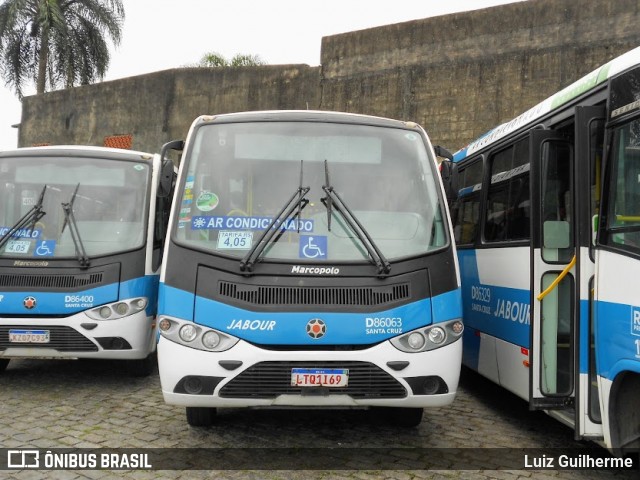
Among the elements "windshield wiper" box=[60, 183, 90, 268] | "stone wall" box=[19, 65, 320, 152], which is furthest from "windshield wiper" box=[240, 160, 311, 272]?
"stone wall" box=[19, 65, 320, 152]

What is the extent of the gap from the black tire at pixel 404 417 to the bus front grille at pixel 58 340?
301 cm

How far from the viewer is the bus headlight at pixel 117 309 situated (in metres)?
6.37

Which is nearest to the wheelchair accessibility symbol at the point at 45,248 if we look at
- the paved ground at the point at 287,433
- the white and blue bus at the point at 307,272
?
the paved ground at the point at 287,433

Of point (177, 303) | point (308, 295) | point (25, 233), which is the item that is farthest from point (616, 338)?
point (25, 233)

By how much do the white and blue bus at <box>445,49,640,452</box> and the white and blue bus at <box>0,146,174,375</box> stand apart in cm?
315

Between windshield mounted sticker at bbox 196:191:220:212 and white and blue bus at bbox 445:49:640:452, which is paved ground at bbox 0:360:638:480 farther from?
windshield mounted sticker at bbox 196:191:220:212

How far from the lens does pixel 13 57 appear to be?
1091 inches

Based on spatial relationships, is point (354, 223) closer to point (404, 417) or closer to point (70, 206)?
point (404, 417)

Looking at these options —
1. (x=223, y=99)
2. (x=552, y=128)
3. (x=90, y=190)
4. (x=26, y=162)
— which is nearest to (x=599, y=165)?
(x=552, y=128)

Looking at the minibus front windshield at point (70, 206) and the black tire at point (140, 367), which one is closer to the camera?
the minibus front windshield at point (70, 206)

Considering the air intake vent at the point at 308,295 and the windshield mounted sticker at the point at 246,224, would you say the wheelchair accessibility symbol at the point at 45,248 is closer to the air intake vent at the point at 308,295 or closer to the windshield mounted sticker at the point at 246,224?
the windshield mounted sticker at the point at 246,224

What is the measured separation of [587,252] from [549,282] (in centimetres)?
59

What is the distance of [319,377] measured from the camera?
427 centimetres

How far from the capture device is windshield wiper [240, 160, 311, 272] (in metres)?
4.48
